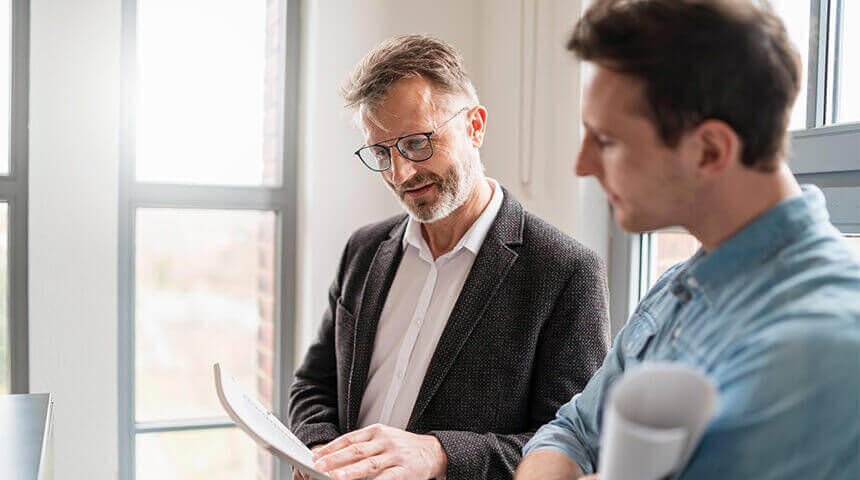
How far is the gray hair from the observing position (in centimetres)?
156

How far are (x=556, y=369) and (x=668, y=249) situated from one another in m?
0.89

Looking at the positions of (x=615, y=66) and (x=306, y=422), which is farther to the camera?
(x=306, y=422)

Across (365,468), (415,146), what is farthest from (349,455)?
(415,146)

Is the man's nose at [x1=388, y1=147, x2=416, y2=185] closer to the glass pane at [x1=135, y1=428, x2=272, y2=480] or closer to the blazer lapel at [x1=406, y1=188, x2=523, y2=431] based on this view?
the blazer lapel at [x1=406, y1=188, x2=523, y2=431]

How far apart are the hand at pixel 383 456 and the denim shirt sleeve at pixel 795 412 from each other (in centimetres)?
79

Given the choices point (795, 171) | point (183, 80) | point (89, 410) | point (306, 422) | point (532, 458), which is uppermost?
point (183, 80)

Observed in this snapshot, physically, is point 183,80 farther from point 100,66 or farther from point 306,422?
point 306,422

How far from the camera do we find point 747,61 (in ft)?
2.28

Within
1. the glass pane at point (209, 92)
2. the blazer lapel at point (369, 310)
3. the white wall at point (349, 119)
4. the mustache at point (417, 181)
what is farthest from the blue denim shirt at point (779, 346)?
the glass pane at point (209, 92)

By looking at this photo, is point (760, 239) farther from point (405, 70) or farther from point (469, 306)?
point (405, 70)

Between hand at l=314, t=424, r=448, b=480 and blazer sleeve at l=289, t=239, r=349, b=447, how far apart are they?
0.35 m

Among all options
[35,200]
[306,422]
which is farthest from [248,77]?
[306,422]

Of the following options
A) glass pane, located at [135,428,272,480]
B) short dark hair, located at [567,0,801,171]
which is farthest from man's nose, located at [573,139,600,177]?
glass pane, located at [135,428,272,480]

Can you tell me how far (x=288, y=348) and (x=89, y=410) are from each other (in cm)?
75
